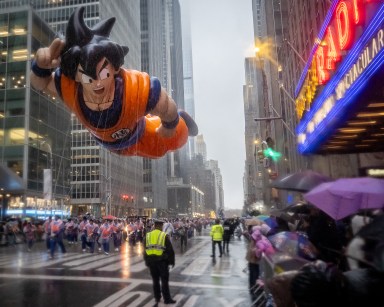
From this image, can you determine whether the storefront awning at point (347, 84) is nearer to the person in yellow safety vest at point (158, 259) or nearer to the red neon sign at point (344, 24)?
the red neon sign at point (344, 24)

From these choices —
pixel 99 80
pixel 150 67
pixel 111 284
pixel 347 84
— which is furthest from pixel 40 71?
pixel 150 67

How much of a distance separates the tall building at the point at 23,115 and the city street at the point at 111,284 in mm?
27629

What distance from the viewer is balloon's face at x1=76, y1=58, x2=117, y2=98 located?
7.81m

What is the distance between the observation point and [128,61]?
64.8 meters

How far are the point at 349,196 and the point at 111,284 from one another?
6.83 m

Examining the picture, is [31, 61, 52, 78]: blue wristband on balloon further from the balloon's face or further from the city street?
the city street

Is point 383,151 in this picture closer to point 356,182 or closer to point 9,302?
point 356,182

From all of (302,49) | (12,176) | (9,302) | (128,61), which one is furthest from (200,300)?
(128,61)

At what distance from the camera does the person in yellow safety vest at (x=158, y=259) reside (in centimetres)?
809

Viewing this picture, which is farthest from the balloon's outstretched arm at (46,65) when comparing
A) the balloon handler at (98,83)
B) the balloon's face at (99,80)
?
the balloon's face at (99,80)

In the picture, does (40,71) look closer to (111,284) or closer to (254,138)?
(111,284)

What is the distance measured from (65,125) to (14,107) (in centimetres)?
826

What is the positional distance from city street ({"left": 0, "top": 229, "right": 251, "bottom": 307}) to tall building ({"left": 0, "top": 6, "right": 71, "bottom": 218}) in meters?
27.6

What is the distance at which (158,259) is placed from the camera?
318 inches
